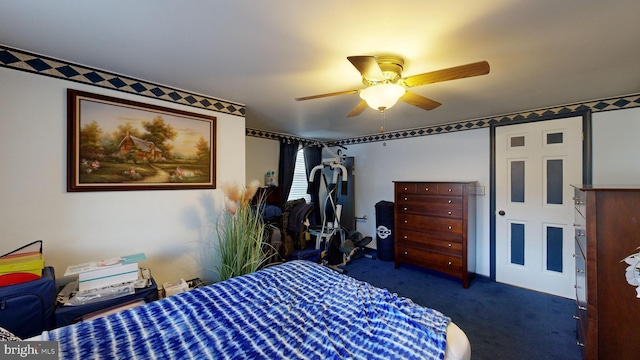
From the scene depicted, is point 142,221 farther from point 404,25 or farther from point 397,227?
point 397,227

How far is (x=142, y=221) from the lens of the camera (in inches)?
81.5

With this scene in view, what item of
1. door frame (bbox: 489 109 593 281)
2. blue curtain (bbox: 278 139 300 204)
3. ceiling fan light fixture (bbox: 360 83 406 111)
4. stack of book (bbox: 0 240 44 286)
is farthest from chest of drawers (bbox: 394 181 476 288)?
stack of book (bbox: 0 240 44 286)

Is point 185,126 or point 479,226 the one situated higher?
point 185,126

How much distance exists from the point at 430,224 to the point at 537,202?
1.26m

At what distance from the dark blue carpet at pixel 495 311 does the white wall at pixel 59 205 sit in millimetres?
2475

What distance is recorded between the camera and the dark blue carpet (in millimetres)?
1951

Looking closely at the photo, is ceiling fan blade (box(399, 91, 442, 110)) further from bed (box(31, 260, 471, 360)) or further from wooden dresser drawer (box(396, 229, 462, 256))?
wooden dresser drawer (box(396, 229, 462, 256))

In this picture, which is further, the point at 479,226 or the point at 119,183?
the point at 479,226

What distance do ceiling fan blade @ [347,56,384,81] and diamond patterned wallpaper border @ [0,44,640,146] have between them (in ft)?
5.61

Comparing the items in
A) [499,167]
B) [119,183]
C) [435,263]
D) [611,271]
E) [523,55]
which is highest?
[523,55]

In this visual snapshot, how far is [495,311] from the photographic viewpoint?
2.50 m

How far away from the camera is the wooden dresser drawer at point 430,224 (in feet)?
10.2

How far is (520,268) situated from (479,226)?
654mm

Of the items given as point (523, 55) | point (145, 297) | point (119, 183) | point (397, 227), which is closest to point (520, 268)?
point (397, 227)
